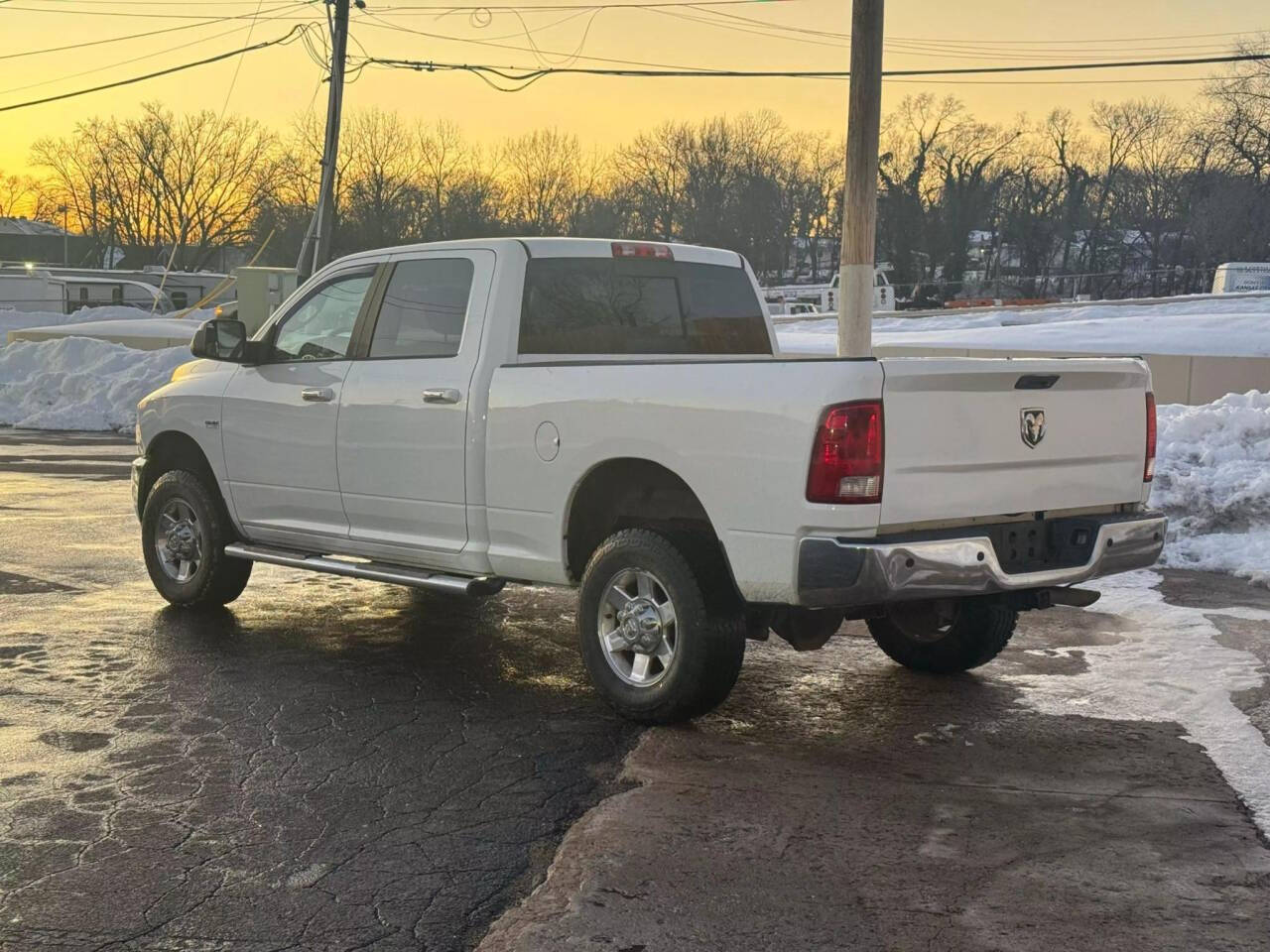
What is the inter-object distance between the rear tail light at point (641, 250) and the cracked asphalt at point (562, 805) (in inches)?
80.6

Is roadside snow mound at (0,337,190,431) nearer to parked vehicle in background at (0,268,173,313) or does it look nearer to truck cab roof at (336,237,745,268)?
truck cab roof at (336,237,745,268)

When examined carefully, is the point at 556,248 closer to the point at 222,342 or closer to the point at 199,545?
the point at 222,342

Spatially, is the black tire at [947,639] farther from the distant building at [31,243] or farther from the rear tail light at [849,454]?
the distant building at [31,243]

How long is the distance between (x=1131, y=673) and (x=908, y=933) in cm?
351

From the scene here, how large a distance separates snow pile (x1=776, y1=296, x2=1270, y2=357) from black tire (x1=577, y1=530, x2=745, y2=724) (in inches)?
607

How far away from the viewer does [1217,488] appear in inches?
423

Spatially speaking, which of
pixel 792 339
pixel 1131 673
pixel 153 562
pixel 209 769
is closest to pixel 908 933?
pixel 209 769

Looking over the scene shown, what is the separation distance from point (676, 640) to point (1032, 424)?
5.34ft

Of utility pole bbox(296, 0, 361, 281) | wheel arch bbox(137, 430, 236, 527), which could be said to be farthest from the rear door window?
utility pole bbox(296, 0, 361, 281)

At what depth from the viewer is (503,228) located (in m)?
77.9

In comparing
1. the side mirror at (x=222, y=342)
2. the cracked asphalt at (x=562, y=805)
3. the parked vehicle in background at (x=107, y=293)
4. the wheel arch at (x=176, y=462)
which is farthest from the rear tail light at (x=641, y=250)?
the parked vehicle in background at (x=107, y=293)

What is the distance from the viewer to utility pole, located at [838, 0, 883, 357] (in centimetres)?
1298

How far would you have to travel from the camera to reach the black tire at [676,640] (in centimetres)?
559

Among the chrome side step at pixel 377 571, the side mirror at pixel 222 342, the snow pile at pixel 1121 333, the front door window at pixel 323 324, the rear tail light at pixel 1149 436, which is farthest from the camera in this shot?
the snow pile at pixel 1121 333
